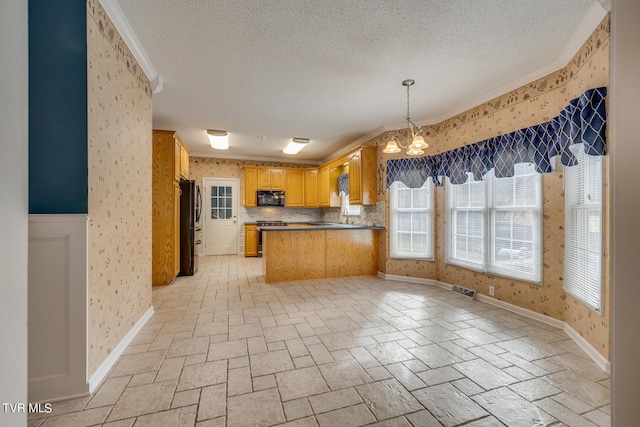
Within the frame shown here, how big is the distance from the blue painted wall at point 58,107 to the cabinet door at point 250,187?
5.42 meters

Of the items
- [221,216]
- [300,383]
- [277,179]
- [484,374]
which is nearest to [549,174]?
[484,374]

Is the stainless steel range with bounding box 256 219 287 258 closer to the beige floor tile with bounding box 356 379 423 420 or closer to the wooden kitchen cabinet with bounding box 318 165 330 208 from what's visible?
the wooden kitchen cabinet with bounding box 318 165 330 208

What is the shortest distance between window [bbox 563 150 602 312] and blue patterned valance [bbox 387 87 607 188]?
172 mm

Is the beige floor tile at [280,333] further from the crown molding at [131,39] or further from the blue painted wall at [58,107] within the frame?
the crown molding at [131,39]

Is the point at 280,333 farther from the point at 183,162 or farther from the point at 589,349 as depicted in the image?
the point at 183,162

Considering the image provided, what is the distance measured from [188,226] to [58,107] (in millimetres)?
3337

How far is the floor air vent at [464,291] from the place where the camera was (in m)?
3.65

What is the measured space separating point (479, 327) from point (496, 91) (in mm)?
2738

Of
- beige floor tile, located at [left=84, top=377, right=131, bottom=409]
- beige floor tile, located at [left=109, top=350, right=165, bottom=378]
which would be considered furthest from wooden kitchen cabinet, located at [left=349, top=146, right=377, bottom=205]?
beige floor tile, located at [left=84, top=377, right=131, bottom=409]

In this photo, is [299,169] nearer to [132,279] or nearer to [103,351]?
[132,279]

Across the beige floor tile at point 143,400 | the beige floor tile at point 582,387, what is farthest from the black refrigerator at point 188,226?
the beige floor tile at point 582,387

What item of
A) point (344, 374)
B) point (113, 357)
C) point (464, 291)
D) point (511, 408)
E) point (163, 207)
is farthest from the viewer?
point (163, 207)

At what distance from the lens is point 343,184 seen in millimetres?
6191

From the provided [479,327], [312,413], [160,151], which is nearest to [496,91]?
[479,327]
